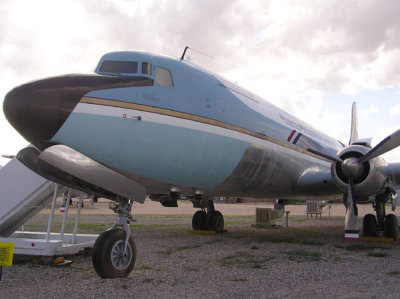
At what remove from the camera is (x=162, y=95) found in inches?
251

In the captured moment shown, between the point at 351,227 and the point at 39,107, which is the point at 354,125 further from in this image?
the point at 39,107

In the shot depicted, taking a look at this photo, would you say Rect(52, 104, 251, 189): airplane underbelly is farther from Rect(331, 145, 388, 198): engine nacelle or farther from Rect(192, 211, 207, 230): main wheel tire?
Rect(192, 211, 207, 230): main wheel tire

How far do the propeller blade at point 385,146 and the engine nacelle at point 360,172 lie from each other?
0.27 metres

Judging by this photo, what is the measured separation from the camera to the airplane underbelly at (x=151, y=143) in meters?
5.35

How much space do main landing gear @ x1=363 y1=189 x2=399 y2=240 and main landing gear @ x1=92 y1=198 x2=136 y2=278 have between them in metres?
8.15

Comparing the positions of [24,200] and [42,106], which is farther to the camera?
[24,200]

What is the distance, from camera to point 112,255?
17.9 ft

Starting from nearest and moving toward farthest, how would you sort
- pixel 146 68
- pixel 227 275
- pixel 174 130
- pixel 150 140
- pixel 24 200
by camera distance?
pixel 150 140 < pixel 227 275 < pixel 174 130 < pixel 146 68 < pixel 24 200

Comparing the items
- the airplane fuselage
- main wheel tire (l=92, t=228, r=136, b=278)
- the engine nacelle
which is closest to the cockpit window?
the airplane fuselage

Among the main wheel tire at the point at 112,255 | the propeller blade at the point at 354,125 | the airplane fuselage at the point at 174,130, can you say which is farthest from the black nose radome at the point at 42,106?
the propeller blade at the point at 354,125

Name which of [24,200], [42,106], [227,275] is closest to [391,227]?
[227,275]

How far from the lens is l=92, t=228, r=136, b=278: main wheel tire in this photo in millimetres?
5309

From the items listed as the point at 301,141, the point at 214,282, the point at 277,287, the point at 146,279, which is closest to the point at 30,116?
the point at 146,279

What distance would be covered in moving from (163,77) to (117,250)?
9.67 ft
